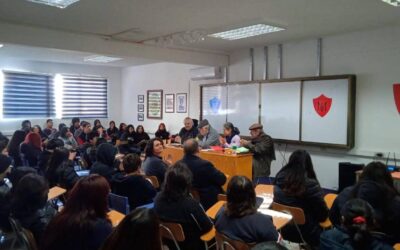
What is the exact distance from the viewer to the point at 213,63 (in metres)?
7.67

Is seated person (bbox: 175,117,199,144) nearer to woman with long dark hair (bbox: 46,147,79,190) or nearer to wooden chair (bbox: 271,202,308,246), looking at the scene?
woman with long dark hair (bbox: 46,147,79,190)

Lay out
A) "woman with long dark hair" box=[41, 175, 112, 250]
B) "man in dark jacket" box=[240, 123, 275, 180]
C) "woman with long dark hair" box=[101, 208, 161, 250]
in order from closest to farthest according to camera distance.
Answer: "woman with long dark hair" box=[101, 208, 161, 250] → "woman with long dark hair" box=[41, 175, 112, 250] → "man in dark jacket" box=[240, 123, 275, 180]

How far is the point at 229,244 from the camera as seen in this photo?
7.06ft

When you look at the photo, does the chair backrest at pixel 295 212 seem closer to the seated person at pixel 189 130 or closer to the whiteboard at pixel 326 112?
the whiteboard at pixel 326 112

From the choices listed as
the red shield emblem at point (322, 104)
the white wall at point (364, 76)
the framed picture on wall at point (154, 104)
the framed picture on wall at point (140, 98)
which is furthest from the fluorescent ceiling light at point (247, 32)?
the framed picture on wall at point (140, 98)

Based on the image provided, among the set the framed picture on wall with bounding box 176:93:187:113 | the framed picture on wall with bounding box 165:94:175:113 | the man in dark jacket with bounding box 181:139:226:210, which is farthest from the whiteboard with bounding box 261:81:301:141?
the man in dark jacket with bounding box 181:139:226:210

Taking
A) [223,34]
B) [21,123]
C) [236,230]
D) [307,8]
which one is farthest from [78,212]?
[21,123]

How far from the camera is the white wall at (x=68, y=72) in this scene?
916 cm

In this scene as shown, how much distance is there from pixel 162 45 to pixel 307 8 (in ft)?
10.3

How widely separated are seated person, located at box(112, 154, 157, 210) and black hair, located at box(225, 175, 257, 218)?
129 centimetres

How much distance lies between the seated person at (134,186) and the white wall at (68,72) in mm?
7258

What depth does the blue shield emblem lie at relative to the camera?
8031 millimetres

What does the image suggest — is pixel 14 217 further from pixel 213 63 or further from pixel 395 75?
pixel 213 63

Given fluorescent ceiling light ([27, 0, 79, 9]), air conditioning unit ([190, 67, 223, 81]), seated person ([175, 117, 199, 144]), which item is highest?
fluorescent ceiling light ([27, 0, 79, 9])
